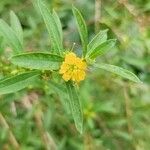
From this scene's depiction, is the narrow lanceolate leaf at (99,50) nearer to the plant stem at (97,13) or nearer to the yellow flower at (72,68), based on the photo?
the yellow flower at (72,68)

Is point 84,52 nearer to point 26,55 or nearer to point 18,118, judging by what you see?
point 26,55

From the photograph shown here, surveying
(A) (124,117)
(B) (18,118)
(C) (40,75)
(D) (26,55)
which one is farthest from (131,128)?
(D) (26,55)

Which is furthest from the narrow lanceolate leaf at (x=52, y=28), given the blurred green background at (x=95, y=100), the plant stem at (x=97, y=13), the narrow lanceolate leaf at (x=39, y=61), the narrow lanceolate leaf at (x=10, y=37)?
the plant stem at (x=97, y=13)

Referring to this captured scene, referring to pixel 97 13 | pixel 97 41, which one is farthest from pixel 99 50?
pixel 97 13

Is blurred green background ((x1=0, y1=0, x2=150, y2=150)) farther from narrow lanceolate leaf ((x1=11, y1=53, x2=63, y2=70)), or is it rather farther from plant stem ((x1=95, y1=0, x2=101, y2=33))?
narrow lanceolate leaf ((x1=11, y1=53, x2=63, y2=70))

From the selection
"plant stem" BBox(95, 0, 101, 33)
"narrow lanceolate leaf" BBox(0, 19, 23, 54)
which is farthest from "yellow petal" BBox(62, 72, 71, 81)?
"plant stem" BBox(95, 0, 101, 33)

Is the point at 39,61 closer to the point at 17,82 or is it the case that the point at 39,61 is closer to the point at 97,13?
the point at 17,82
